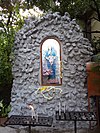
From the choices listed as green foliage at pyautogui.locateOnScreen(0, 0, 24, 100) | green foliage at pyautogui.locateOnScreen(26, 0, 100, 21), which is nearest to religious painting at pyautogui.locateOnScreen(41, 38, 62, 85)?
green foliage at pyautogui.locateOnScreen(0, 0, 24, 100)

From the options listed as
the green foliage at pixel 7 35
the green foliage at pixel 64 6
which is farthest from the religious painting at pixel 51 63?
the green foliage at pixel 64 6

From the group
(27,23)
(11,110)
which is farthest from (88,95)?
(27,23)

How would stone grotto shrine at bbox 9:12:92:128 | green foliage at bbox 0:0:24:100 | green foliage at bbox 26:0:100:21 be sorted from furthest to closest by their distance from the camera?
green foliage at bbox 26:0:100:21
green foliage at bbox 0:0:24:100
stone grotto shrine at bbox 9:12:92:128

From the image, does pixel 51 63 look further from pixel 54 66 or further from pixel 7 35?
pixel 7 35

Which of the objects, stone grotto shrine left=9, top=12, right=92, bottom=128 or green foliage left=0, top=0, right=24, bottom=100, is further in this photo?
green foliage left=0, top=0, right=24, bottom=100

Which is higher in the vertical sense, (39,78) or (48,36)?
(48,36)

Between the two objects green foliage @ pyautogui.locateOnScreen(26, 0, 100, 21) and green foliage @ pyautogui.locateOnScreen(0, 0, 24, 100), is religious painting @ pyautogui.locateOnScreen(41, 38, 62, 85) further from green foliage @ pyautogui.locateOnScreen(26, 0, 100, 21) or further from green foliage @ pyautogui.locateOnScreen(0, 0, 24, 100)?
green foliage @ pyautogui.locateOnScreen(26, 0, 100, 21)

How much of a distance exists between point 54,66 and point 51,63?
0.37 feet

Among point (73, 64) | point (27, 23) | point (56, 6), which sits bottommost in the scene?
point (73, 64)

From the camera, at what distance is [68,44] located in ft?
18.9

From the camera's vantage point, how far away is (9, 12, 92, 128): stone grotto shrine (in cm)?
576

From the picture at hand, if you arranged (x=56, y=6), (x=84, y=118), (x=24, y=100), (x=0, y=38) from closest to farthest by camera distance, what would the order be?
(x=84, y=118)
(x=24, y=100)
(x=0, y=38)
(x=56, y=6)

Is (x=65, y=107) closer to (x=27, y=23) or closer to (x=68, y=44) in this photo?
(x=68, y=44)

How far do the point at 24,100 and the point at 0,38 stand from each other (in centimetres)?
245
